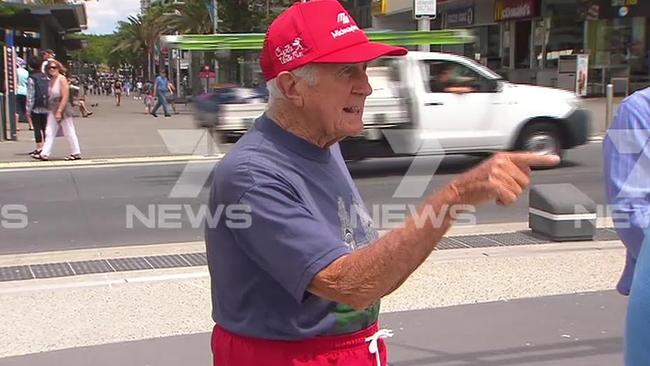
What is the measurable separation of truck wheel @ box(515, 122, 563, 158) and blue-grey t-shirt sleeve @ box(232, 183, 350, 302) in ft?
35.8

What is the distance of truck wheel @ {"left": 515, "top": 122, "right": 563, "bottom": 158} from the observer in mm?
12359

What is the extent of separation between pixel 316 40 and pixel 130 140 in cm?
1633

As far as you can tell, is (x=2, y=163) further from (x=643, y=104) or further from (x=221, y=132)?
(x=643, y=104)

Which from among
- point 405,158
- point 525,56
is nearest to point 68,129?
point 405,158

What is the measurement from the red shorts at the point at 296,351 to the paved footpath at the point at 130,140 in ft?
40.4

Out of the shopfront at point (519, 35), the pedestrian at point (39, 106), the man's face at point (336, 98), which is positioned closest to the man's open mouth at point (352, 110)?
the man's face at point (336, 98)

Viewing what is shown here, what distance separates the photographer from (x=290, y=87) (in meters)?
1.98

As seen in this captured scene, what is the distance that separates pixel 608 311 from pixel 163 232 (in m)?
4.84

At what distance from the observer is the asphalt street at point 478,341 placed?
4363 mm

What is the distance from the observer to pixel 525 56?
33438mm

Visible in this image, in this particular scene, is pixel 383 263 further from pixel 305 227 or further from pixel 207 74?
pixel 207 74

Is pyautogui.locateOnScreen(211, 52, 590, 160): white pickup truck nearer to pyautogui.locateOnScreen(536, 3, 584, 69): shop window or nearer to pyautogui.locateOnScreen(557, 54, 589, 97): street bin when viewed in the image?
pyautogui.locateOnScreen(557, 54, 589, 97): street bin

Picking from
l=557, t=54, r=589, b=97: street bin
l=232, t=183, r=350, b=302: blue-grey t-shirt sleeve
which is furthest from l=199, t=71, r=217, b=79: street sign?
l=557, t=54, r=589, b=97: street bin

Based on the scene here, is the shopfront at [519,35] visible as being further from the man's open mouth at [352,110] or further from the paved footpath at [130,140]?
the man's open mouth at [352,110]
